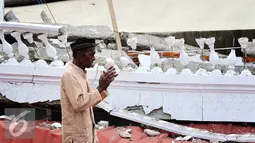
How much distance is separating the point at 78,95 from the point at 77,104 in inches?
2.0

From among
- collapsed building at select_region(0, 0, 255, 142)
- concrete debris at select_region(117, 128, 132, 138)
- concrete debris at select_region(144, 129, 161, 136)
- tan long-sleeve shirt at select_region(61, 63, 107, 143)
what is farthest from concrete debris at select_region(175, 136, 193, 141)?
tan long-sleeve shirt at select_region(61, 63, 107, 143)

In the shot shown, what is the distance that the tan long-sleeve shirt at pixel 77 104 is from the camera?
281 centimetres

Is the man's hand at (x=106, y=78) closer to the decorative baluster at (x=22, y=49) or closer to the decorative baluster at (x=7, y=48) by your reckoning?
the decorative baluster at (x=22, y=49)

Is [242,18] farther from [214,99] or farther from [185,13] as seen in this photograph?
[214,99]

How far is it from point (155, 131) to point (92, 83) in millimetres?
681

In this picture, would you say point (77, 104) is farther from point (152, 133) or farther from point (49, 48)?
point (49, 48)

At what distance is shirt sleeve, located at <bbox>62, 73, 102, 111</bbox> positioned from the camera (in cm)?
280

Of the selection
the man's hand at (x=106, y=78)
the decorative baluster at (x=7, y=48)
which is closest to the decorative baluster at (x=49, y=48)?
the decorative baluster at (x=7, y=48)

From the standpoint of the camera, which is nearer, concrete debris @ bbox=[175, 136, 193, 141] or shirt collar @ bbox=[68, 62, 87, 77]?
shirt collar @ bbox=[68, 62, 87, 77]

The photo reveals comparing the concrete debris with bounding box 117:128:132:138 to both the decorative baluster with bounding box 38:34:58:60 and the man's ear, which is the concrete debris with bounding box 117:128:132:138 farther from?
the man's ear

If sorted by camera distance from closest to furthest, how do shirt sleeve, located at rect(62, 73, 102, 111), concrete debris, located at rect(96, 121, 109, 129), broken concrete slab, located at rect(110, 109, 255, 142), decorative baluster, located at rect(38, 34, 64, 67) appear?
1. shirt sleeve, located at rect(62, 73, 102, 111)
2. broken concrete slab, located at rect(110, 109, 255, 142)
3. concrete debris, located at rect(96, 121, 109, 129)
4. decorative baluster, located at rect(38, 34, 64, 67)

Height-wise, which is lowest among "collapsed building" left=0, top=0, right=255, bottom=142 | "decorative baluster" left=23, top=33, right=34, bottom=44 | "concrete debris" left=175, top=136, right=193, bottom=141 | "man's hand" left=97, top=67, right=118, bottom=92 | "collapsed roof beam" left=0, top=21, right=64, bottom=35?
"concrete debris" left=175, top=136, right=193, bottom=141

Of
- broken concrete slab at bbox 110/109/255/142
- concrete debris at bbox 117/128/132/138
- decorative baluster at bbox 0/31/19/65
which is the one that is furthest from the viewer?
decorative baluster at bbox 0/31/19/65

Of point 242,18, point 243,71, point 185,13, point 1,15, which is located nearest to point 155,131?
point 243,71
